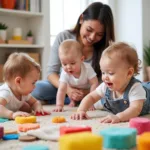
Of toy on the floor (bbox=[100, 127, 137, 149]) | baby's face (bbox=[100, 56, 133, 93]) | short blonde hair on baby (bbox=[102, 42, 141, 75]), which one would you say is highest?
short blonde hair on baby (bbox=[102, 42, 141, 75])

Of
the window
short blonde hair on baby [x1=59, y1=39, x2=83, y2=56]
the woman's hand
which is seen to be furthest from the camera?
the window

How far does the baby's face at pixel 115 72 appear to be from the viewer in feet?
4.18

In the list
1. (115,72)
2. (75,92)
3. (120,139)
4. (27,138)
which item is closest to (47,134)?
(27,138)

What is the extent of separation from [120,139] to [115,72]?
54 cm

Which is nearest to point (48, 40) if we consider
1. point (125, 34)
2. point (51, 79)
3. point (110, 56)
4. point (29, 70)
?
point (51, 79)

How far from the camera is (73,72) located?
170 centimetres

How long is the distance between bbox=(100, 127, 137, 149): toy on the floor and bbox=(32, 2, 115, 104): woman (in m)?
1.00

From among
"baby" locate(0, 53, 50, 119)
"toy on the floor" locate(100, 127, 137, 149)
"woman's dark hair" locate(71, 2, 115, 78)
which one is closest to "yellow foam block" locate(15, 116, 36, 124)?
"baby" locate(0, 53, 50, 119)

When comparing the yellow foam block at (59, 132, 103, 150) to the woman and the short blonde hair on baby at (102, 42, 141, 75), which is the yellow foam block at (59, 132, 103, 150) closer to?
the short blonde hair on baby at (102, 42, 141, 75)

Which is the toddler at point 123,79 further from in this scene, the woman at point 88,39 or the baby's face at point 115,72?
the woman at point 88,39

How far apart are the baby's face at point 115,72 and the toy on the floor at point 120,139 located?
508 millimetres

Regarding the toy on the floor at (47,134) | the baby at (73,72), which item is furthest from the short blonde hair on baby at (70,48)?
the toy on the floor at (47,134)

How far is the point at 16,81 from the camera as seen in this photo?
1404 mm

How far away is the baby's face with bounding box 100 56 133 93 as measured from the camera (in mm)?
1274
